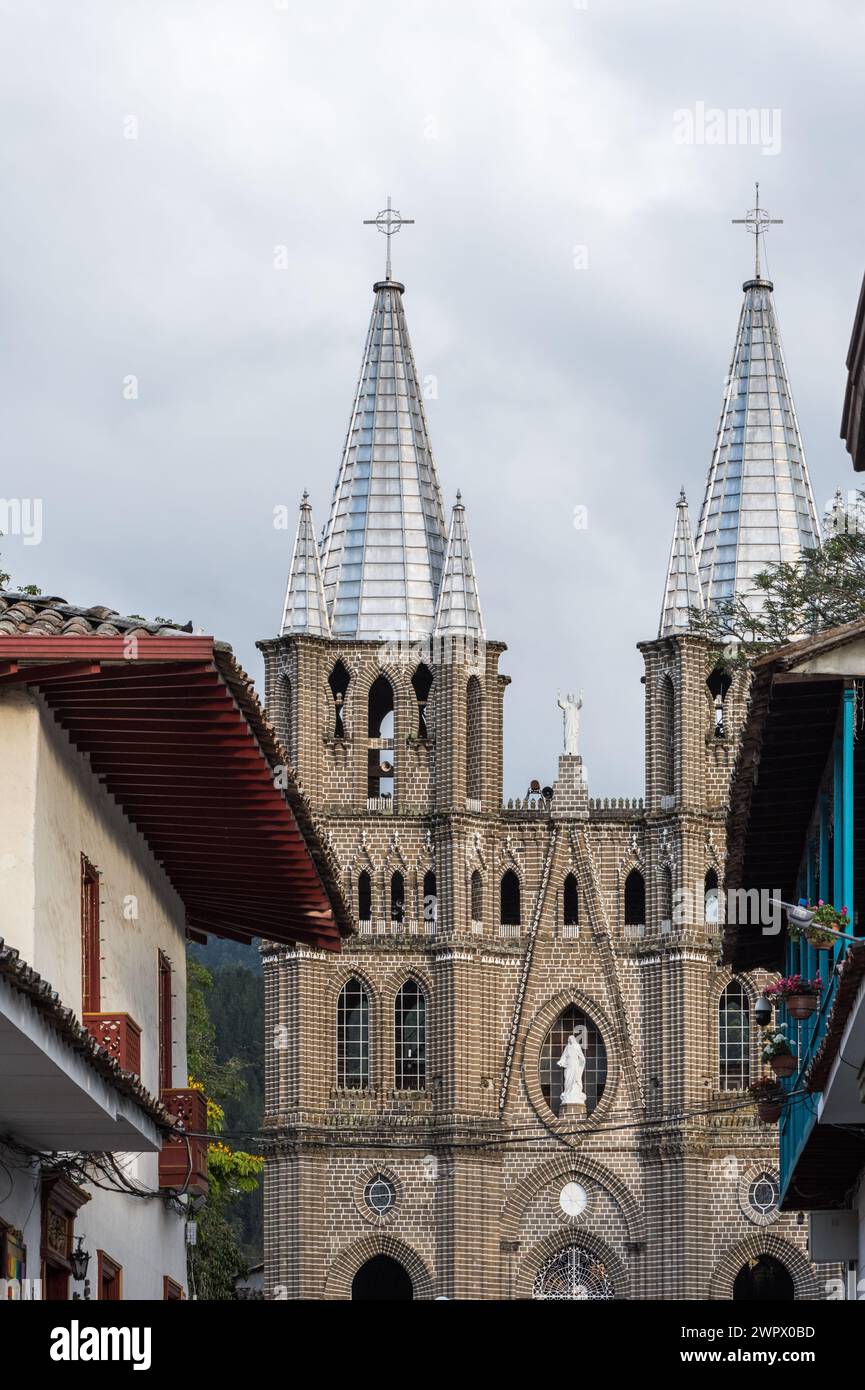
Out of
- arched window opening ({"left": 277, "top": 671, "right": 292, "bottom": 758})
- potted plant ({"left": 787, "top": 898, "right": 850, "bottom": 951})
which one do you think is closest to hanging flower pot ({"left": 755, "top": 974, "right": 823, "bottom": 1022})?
potted plant ({"left": 787, "top": 898, "right": 850, "bottom": 951})

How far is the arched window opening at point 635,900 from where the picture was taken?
6744 cm

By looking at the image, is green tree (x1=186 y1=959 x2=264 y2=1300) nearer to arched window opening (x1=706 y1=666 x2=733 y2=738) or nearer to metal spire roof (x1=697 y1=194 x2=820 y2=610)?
arched window opening (x1=706 y1=666 x2=733 y2=738)

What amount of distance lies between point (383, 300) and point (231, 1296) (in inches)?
1230

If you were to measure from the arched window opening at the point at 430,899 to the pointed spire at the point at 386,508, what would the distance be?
5897mm

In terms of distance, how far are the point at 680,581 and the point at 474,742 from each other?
236 inches

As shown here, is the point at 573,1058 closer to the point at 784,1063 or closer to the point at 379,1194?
the point at 379,1194

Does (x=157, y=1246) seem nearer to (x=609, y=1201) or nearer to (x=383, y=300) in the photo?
(x=609, y=1201)

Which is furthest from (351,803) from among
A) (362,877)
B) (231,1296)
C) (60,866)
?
(60,866)

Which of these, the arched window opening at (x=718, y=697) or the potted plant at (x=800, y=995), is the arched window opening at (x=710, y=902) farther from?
the potted plant at (x=800, y=995)

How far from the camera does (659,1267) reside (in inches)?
2527

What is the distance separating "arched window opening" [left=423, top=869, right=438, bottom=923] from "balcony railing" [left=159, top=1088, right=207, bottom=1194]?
1732 inches

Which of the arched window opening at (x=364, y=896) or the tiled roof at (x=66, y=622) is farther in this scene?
the arched window opening at (x=364, y=896)

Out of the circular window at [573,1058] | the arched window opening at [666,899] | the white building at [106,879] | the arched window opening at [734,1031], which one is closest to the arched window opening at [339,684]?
the arched window opening at [666,899]

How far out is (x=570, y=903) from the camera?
221 feet
